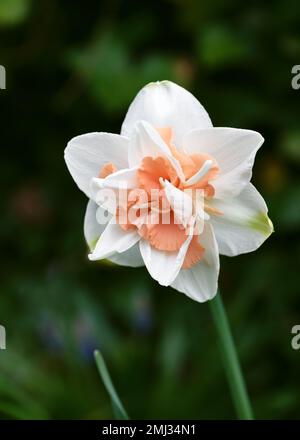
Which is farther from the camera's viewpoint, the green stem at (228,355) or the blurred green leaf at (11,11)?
the blurred green leaf at (11,11)

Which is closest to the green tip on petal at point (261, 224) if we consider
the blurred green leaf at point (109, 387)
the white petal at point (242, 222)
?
the white petal at point (242, 222)

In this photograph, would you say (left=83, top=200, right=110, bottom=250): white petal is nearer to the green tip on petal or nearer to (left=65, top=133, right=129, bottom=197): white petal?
(left=65, top=133, right=129, bottom=197): white petal

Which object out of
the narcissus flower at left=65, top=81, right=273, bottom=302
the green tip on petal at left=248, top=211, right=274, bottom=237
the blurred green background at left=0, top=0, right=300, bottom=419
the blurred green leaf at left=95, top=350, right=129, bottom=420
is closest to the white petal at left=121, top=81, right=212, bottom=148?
the narcissus flower at left=65, top=81, right=273, bottom=302

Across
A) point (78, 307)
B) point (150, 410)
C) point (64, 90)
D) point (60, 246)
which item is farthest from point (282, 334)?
point (64, 90)

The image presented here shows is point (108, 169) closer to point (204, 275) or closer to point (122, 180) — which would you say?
point (122, 180)

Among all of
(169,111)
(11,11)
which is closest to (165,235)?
(169,111)

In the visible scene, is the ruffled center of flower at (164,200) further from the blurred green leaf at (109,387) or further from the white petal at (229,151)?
the blurred green leaf at (109,387)
